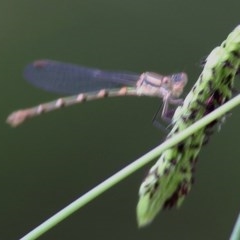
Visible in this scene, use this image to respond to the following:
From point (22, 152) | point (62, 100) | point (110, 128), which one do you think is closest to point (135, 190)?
point (110, 128)

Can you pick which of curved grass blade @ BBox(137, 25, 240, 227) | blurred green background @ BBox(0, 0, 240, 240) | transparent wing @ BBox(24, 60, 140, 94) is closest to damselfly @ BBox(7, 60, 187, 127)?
transparent wing @ BBox(24, 60, 140, 94)

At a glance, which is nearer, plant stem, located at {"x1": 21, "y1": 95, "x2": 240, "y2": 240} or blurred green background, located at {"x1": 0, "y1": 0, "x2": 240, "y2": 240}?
plant stem, located at {"x1": 21, "y1": 95, "x2": 240, "y2": 240}

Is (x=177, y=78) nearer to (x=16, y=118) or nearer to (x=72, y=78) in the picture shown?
(x=16, y=118)

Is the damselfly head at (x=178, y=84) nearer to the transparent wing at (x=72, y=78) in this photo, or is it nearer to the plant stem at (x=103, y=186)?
the transparent wing at (x=72, y=78)

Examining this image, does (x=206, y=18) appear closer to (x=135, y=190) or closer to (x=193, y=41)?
(x=193, y=41)

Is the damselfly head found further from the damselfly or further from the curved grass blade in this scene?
the curved grass blade

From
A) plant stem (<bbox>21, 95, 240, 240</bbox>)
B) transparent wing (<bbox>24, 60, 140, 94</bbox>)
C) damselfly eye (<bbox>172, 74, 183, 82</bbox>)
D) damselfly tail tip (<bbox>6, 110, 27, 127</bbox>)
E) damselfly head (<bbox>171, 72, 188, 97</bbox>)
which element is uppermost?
transparent wing (<bbox>24, 60, 140, 94</bbox>)
